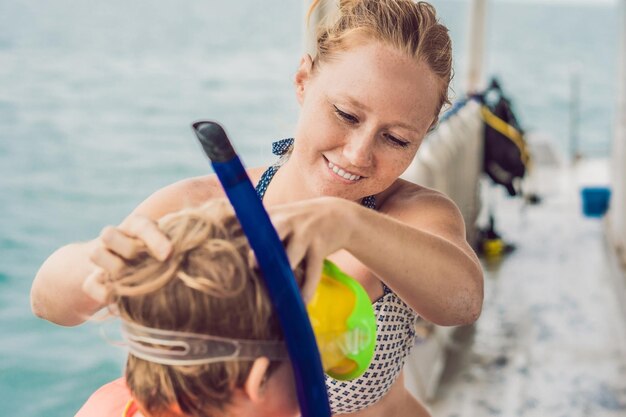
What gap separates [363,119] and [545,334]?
399 centimetres

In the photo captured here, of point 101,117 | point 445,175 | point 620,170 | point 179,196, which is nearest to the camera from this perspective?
point 179,196

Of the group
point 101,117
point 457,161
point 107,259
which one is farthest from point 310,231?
point 101,117

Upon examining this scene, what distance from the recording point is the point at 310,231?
0.70m


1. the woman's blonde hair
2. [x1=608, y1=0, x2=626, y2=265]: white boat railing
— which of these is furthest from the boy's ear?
[x1=608, y1=0, x2=626, y2=265]: white boat railing

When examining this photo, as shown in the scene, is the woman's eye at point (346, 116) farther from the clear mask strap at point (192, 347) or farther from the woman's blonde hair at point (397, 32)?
the clear mask strap at point (192, 347)

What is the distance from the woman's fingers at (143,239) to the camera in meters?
0.69

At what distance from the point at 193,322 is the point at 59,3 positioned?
47.9 ft

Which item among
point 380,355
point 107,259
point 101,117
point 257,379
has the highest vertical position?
point 107,259

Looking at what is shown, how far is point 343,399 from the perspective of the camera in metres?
1.17

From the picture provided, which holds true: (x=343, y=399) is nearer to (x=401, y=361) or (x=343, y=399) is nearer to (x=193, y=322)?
(x=401, y=361)

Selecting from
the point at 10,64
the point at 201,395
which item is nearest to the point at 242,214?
the point at 201,395

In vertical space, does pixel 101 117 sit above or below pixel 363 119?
below

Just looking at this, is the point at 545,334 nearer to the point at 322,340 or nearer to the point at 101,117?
the point at 322,340

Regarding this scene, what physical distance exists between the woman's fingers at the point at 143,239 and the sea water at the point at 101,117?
14cm
